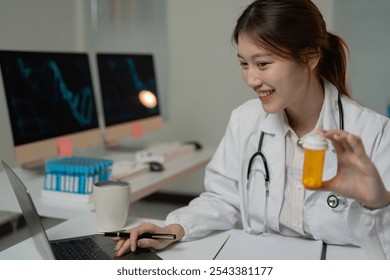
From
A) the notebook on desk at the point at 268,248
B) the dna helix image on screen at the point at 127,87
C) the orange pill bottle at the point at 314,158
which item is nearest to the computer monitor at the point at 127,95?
the dna helix image on screen at the point at 127,87

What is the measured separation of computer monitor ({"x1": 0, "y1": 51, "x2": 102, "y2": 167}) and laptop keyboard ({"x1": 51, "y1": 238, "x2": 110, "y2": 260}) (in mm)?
714

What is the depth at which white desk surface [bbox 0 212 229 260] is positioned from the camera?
942 mm

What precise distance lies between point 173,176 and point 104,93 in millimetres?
551

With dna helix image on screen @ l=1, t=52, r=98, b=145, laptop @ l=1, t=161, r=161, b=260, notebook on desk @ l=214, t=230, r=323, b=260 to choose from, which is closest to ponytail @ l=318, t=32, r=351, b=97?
notebook on desk @ l=214, t=230, r=323, b=260

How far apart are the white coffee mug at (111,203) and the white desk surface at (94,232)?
0.12 feet

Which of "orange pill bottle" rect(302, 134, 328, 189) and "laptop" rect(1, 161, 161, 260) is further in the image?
"laptop" rect(1, 161, 161, 260)

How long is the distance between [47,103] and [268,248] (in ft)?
3.51

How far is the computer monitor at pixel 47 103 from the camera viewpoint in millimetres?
1558

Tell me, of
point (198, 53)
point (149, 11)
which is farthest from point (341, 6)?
point (149, 11)

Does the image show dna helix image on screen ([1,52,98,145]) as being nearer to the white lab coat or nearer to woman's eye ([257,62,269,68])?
the white lab coat

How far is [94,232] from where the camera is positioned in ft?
3.51

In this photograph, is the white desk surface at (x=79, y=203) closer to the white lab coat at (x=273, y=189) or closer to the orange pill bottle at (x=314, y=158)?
the white lab coat at (x=273, y=189)

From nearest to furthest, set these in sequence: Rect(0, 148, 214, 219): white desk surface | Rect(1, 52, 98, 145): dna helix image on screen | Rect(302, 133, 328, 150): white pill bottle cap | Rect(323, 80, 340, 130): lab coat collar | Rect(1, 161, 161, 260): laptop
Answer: Rect(302, 133, 328, 150): white pill bottle cap → Rect(1, 161, 161, 260): laptop → Rect(323, 80, 340, 130): lab coat collar → Rect(0, 148, 214, 219): white desk surface → Rect(1, 52, 98, 145): dna helix image on screen
